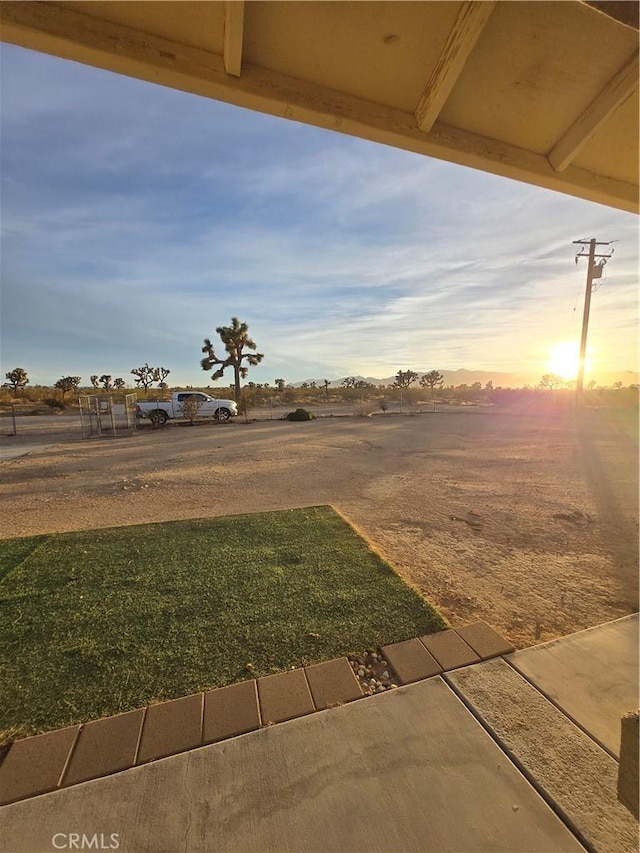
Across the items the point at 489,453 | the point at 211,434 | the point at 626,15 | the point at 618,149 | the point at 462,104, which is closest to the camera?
the point at 626,15

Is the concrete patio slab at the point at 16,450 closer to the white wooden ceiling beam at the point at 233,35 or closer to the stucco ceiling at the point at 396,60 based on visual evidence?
the stucco ceiling at the point at 396,60

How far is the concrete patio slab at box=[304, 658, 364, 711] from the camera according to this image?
1895 mm

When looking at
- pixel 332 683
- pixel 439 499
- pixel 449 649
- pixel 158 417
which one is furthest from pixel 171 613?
pixel 158 417

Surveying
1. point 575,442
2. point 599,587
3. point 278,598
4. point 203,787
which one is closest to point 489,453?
point 575,442

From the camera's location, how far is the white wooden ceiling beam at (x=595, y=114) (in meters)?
Answer: 1.62

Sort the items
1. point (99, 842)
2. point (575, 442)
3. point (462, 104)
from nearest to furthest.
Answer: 1. point (99, 842)
2. point (462, 104)
3. point (575, 442)

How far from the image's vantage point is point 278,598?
9.45 ft

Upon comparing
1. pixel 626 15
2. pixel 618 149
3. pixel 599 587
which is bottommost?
pixel 599 587

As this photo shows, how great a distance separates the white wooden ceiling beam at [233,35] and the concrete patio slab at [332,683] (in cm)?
293

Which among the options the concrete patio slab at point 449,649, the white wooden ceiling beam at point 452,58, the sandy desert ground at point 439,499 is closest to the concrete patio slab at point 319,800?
the concrete patio slab at point 449,649

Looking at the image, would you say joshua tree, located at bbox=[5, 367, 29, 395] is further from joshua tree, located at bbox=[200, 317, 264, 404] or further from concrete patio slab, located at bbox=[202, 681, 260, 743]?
concrete patio slab, located at bbox=[202, 681, 260, 743]

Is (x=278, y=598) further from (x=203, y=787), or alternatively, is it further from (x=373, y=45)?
(x=373, y=45)

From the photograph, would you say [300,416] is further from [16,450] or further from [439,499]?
[439,499]

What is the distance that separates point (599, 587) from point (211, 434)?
42.4 feet
